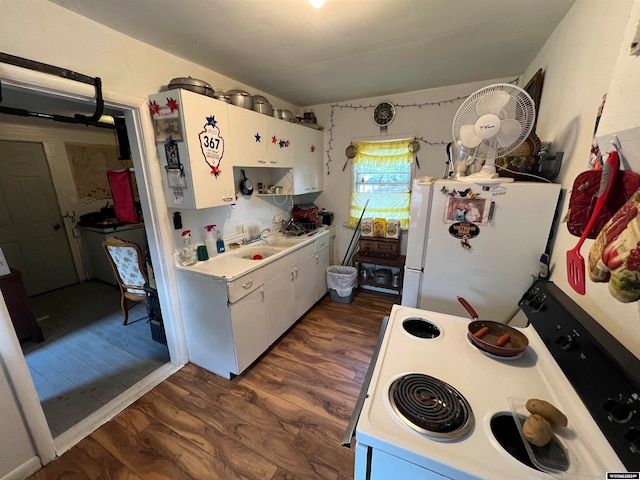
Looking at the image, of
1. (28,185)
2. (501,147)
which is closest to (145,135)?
(501,147)

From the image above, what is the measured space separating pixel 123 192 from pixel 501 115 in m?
2.87

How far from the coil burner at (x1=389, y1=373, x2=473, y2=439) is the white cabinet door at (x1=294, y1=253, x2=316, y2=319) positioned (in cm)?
174

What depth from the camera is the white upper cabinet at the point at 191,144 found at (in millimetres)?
1570

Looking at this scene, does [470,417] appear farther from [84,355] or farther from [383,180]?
[84,355]

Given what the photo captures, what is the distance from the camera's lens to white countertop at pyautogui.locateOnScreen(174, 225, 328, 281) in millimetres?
1785

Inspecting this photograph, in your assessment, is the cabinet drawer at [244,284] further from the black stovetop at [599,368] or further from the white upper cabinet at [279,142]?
the black stovetop at [599,368]

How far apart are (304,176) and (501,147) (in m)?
1.94

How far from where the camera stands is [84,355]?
218cm

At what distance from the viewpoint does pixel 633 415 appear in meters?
0.53

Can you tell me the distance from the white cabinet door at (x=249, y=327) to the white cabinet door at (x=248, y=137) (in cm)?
107

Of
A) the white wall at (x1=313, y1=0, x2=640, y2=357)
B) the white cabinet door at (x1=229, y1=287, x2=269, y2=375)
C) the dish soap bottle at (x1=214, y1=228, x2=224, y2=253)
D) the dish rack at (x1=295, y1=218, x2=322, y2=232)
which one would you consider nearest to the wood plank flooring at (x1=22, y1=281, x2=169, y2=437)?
the white cabinet door at (x1=229, y1=287, x2=269, y2=375)

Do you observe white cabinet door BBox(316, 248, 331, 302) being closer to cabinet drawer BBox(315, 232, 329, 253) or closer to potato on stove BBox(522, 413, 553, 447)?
cabinet drawer BBox(315, 232, 329, 253)

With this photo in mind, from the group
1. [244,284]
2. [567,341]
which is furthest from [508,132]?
[244,284]

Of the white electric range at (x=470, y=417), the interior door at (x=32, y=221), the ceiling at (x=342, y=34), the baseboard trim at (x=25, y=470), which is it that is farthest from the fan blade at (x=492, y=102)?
the interior door at (x=32, y=221)
